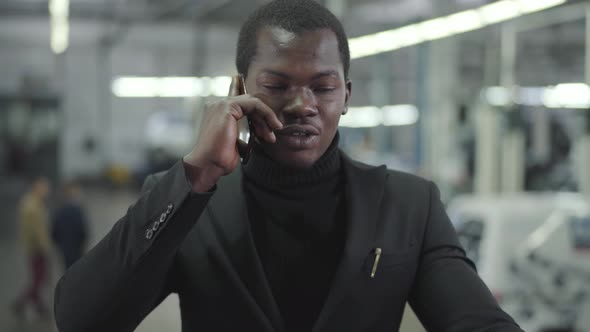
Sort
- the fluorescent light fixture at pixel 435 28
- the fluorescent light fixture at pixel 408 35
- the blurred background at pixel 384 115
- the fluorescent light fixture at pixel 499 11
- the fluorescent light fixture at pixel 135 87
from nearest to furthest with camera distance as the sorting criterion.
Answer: the blurred background at pixel 384 115
the fluorescent light fixture at pixel 499 11
the fluorescent light fixture at pixel 435 28
the fluorescent light fixture at pixel 408 35
the fluorescent light fixture at pixel 135 87

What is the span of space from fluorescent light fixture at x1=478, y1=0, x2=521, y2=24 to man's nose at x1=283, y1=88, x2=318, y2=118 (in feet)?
27.9

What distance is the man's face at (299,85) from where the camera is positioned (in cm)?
142

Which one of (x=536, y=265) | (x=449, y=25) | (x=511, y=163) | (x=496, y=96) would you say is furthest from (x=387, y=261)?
(x=496, y=96)

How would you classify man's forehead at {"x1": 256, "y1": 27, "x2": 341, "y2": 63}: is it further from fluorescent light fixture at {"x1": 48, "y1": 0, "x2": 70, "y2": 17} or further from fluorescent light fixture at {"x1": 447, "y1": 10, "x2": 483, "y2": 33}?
fluorescent light fixture at {"x1": 48, "y1": 0, "x2": 70, "y2": 17}

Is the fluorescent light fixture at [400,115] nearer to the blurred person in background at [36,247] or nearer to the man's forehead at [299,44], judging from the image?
the blurred person in background at [36,247]

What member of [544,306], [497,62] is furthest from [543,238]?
[497,62]

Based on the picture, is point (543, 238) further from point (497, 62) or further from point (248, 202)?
point (497, 62)

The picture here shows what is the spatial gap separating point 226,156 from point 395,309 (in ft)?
1.42

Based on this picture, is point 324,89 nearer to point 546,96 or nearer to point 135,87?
point 546,96

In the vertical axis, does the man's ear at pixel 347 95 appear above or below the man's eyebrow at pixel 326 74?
below

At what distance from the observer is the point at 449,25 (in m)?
11.3

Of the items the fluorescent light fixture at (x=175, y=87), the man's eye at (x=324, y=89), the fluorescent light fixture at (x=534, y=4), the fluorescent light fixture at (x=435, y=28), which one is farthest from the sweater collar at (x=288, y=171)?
the fluorescent light fixture at (x=175, y=87)

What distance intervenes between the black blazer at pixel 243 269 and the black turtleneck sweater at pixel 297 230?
40 millimetres

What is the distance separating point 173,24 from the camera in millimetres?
29500
